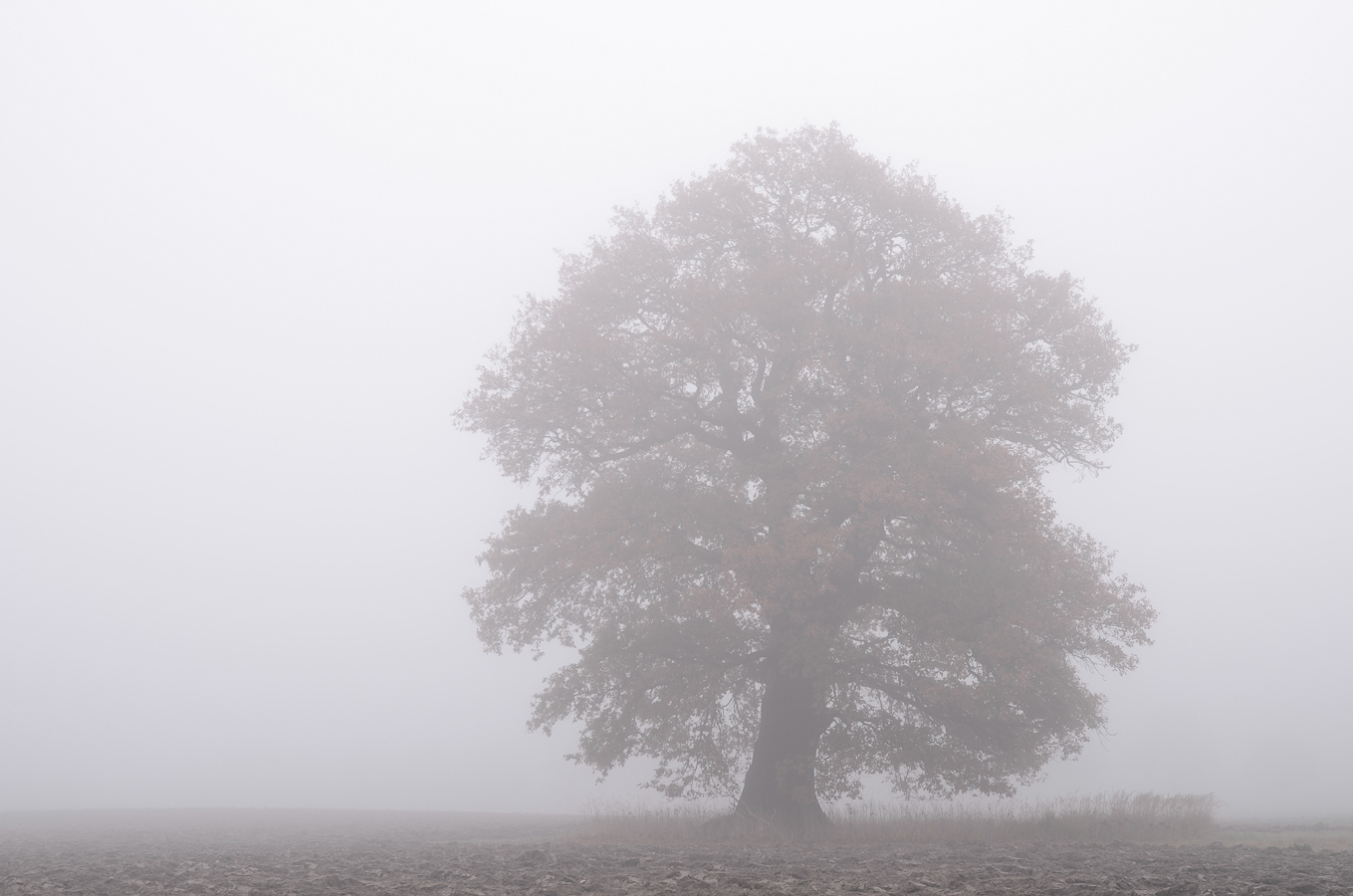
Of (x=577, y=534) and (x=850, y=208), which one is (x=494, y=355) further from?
(x=850, y=208)

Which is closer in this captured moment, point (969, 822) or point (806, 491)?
point (969, 822)

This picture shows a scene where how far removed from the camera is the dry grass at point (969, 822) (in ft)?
45.9

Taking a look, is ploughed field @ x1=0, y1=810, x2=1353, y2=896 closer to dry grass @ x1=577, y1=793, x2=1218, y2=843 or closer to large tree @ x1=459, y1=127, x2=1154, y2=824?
dry grass @ x1=577, y1=793, x2=1218, y2=843

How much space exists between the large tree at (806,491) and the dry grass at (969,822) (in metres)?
0.60

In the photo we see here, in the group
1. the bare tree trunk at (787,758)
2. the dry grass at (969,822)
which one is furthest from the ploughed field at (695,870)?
the bare tree trunk at (787,758)

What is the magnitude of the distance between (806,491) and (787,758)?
530 cm

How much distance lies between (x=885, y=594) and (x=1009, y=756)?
3961 mm

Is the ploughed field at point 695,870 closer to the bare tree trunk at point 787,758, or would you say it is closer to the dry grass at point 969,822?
the dry grass at point 969,822

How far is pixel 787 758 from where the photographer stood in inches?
632

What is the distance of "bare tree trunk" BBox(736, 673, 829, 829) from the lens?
627 inches

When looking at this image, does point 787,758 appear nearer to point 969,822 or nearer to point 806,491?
point 969,822

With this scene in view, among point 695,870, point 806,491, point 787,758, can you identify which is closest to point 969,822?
point 787,758

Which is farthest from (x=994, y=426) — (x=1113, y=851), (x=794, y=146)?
(x=1113, y=851)

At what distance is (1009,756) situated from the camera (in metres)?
16.1
